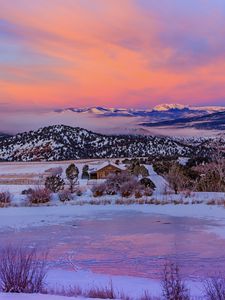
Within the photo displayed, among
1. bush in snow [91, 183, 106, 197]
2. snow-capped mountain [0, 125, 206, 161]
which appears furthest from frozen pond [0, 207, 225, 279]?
snow-capped mountain [0, 125, 206, 161]

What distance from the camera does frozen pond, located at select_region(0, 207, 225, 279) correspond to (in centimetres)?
979

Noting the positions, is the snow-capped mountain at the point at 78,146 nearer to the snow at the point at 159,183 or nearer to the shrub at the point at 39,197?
the snow at the point at 159,183

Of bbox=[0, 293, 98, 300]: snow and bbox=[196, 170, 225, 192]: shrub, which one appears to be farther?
bbox=[196, 170, 225, 192]: shrub

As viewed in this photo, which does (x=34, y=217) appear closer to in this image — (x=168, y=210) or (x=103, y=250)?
(x=168, y=210)

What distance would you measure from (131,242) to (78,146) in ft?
291

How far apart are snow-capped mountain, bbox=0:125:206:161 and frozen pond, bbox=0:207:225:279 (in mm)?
76572

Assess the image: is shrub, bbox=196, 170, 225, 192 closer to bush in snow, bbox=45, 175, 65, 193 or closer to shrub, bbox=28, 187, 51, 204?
bush in snow, bbox=45, 175, 65, 193

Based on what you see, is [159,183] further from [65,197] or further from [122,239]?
[122,239]

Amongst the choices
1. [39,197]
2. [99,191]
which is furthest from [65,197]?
[99,191]

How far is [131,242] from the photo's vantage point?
12594 mm

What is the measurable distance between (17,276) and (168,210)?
14.2 metres

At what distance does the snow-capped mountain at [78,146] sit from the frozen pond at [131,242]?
76572 mm

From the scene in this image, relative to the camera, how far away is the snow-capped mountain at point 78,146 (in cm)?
9574

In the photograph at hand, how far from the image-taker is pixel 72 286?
7859 millimetres
